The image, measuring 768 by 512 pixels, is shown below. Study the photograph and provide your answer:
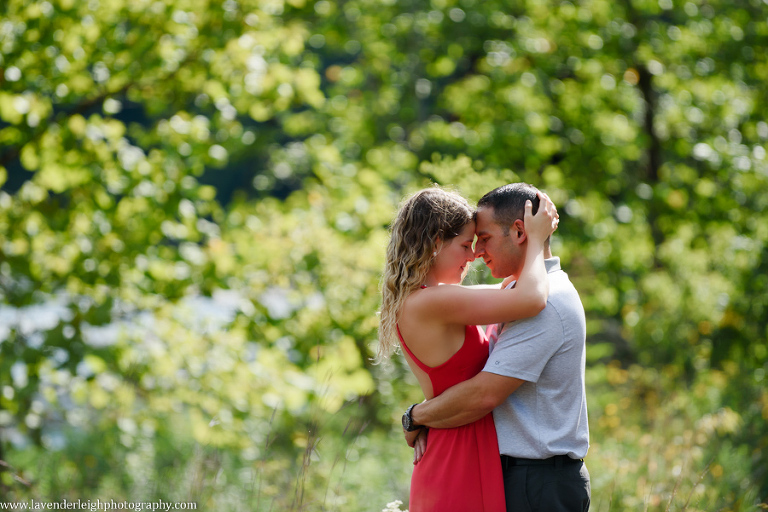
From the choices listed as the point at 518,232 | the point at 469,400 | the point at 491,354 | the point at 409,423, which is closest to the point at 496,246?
the point at 518,232

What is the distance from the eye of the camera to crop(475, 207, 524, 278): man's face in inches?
87.8

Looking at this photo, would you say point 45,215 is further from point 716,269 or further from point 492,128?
point 716,269

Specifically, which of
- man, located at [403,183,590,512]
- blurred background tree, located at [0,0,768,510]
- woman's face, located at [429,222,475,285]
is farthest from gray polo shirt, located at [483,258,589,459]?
blurred background tree, located at [0,0,768,510]

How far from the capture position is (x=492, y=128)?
309 inches

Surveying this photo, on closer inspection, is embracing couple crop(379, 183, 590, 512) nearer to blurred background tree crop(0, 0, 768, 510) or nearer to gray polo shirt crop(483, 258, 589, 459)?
gray polo shirt crop(483, 258, 589, 459)

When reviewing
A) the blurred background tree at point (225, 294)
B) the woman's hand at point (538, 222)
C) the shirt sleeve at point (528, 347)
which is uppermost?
the woman's hand at point (538, 222)

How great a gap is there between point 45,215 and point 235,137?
1404 millimetres

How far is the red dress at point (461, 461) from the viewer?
80.9 inches

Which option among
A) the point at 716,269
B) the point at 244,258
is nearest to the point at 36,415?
the point at 244,258

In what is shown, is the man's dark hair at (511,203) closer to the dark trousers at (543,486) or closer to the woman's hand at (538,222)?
the woman's hand at (538,222)

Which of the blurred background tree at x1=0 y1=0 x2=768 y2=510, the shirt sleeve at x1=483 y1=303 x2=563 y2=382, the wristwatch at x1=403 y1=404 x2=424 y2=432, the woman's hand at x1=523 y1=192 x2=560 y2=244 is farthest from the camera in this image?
the blurred background tree at x1=0 y1=0 x2=768 y2=510

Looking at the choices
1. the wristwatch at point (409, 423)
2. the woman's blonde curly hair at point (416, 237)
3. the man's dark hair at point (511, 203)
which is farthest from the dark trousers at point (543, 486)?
the man's dark hair at point (511, 203)

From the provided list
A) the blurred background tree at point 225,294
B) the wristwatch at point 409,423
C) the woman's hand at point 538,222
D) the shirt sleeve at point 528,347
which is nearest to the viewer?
the shirt sleeve at point 528,347

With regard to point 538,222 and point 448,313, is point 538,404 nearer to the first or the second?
point 448,313
